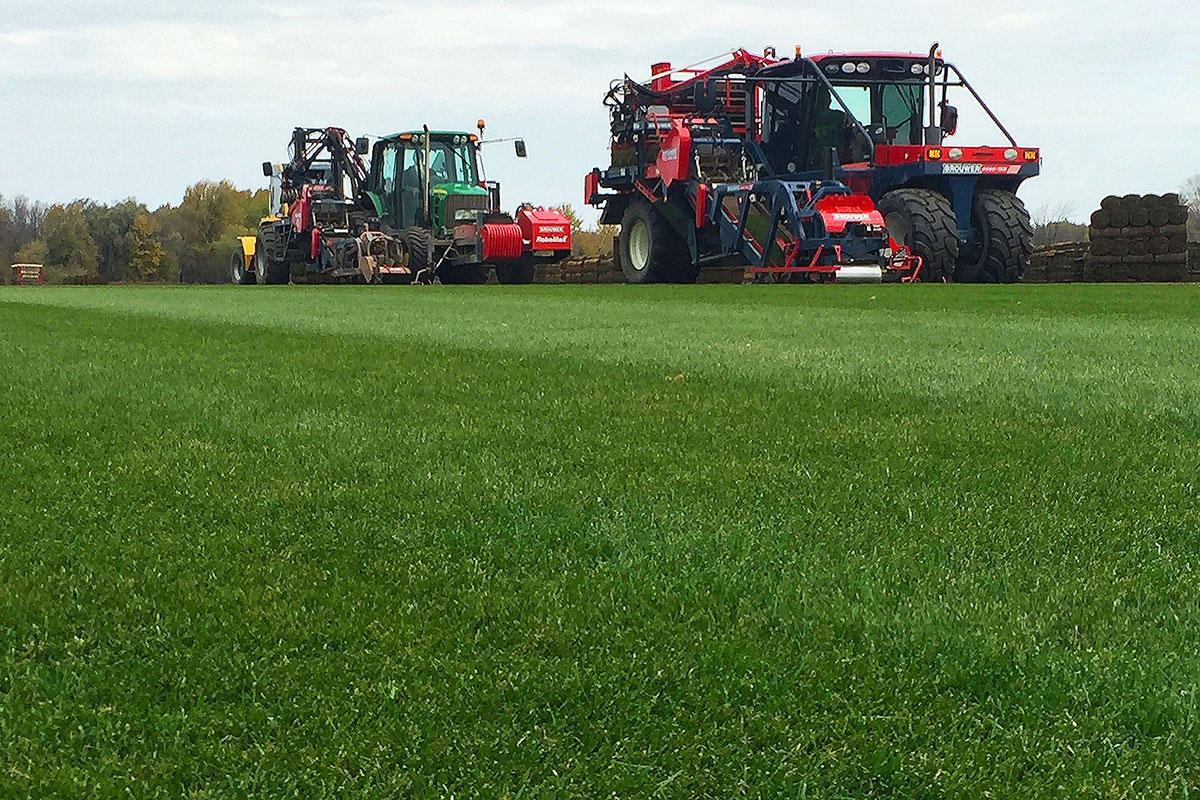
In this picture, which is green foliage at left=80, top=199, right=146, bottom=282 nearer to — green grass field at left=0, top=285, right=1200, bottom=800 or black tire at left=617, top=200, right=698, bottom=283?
black tire at left=617, top=200, right=698, bottom=283

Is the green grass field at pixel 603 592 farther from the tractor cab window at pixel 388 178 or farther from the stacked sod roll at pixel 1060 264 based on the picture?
the tractor cab window at pixel 388 178

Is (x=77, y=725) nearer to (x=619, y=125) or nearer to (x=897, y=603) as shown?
(x=897, y=603)

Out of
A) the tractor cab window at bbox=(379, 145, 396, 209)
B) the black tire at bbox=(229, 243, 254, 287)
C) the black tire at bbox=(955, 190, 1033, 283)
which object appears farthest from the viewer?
the black tire at bbox=(229, 243, 254, 287)

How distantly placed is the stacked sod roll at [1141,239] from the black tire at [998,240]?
107 inches

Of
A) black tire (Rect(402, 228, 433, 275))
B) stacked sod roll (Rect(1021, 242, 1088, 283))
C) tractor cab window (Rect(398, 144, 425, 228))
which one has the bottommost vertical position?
stacked sod roll (Rect(1021, 242, 1088, 283))

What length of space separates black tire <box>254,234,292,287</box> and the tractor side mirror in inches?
548

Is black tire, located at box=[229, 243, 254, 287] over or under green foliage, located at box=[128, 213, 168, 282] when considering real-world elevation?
under

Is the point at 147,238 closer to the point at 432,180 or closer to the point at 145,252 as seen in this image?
the point at 145,252

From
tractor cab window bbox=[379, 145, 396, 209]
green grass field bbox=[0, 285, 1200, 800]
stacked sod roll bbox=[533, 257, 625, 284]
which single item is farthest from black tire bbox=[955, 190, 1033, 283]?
tractor cab window bbox=[379, 145, 396, 209]

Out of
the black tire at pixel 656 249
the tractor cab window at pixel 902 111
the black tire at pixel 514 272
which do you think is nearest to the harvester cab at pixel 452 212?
the black tire at pixel 514 272

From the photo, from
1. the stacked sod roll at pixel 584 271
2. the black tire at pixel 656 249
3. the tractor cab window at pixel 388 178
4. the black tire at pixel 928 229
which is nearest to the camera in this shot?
the black tire at pixel 928 229

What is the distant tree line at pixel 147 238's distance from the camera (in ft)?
221

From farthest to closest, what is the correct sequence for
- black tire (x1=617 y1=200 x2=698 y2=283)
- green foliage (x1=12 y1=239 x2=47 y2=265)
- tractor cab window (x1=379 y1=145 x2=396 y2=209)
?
green foliage (x1=12 y1=239 x2=47 y2=265) < tractor cab window (x1=379 y1=145 x2=396 y2=209) < black tire (x1=617 y1=200 x2=698 y2=283)

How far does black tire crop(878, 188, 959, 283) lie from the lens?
14.0 m
